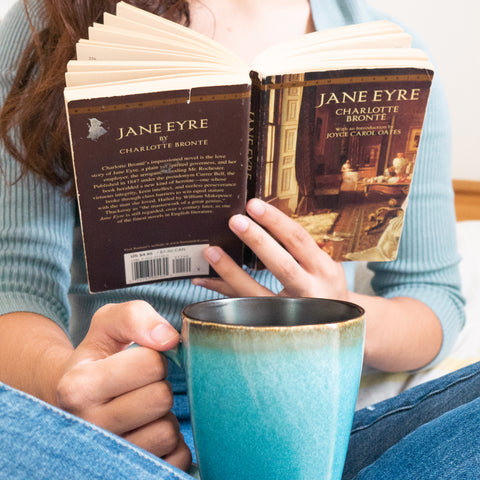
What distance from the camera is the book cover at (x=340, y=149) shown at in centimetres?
66

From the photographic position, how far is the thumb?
1.58ft

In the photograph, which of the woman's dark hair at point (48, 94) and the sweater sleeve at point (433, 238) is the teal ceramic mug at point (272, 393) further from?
the sweater sleeve at point (433, 238)

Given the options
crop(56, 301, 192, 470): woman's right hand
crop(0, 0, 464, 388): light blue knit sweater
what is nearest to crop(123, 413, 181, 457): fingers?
crop(56, 301, 192, 470): woman's right hand

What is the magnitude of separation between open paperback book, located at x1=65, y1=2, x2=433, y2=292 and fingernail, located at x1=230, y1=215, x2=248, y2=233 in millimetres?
19

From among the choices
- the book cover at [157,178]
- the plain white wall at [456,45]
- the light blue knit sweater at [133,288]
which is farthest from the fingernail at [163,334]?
the plain white wall at [456,45]

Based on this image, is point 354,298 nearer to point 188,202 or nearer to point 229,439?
point 188,202

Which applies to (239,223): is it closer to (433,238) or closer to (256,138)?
(256,138)

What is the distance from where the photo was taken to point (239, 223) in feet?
2.22

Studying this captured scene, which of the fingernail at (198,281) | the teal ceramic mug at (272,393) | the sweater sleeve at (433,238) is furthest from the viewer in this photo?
the sweater sleeve at (433,238)

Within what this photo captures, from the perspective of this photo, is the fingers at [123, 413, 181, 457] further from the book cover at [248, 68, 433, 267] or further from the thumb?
the book cover at [248, 68, 433, 267]

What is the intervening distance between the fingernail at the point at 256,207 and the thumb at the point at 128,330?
21 cm

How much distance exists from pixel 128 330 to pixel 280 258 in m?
0.22

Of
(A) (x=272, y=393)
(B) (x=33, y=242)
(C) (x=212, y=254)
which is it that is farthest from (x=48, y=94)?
(A) (x=272, y=393)

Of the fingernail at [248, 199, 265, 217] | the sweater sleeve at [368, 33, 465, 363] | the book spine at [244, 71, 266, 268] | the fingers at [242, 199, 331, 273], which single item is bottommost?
the sweater sleeve at [368, 33, 465, 363]
